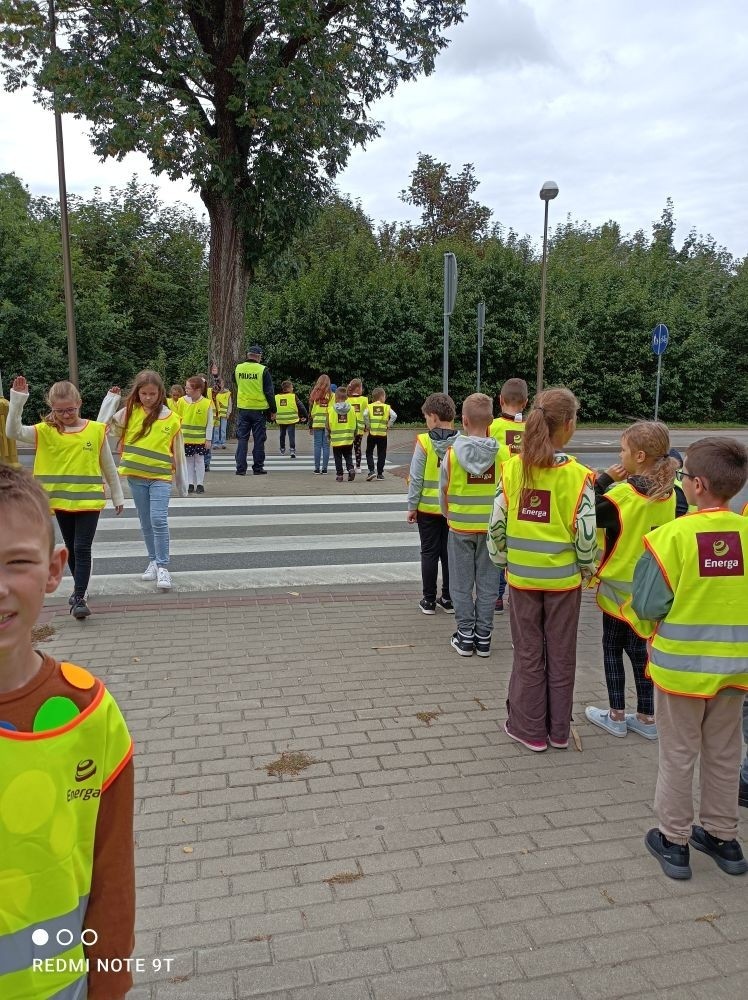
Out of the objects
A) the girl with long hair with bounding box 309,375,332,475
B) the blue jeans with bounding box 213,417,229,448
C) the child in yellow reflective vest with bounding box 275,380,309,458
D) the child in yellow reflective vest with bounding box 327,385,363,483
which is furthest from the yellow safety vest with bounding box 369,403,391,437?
the blue jeans with bounding box 213,417,229,448

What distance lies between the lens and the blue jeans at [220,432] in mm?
18188

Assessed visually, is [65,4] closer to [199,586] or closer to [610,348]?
[199,586]

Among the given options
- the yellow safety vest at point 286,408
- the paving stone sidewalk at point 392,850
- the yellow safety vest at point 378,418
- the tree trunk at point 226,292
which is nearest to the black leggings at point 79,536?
the paving stone sidewalk at point 392,850

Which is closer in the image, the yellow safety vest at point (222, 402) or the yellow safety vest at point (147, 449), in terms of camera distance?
the yellow safety vest at point (147, 449)

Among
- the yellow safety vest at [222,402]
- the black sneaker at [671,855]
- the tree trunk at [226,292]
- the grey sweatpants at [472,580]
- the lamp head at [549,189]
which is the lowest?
the black sneaker at [671,855]

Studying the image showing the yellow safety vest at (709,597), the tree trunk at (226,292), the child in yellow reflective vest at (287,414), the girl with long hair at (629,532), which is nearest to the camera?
the yellow safety vest at (709,597)

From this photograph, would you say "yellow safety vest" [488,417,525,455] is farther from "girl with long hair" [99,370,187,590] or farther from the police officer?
the police officer

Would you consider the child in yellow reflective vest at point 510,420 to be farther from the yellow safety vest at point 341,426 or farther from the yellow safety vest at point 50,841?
the yellow safety vest at point 341,426

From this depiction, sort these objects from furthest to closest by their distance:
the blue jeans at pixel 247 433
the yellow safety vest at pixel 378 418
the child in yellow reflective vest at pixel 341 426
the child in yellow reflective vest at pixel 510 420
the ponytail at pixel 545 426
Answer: the blue jeans at pixel 247 433 → the yellow safety vest at pixel 378 418 → the child in yellow reflective vest at pixel 341 426 → the child in yellow reflective vest at pixel 510 420 → the ponytail at pixel 545 426

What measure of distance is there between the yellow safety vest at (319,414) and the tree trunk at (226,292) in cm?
636

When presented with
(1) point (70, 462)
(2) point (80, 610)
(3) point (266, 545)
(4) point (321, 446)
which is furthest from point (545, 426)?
(4) point (321, 446)

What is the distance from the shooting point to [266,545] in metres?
9.14

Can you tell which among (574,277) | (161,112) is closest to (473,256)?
(574,277)

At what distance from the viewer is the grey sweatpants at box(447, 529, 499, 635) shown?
5637mm
